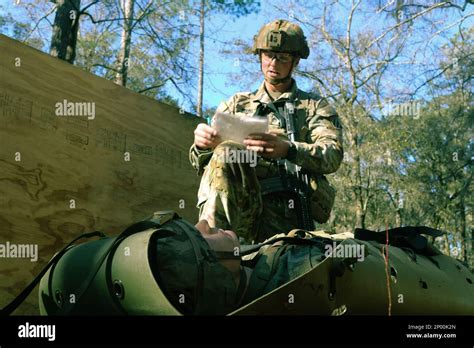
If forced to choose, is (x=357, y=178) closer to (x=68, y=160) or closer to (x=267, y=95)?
(x=267, y=95)

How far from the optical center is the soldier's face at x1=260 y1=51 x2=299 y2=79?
2.98m

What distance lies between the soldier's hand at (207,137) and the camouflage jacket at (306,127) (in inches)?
3.9

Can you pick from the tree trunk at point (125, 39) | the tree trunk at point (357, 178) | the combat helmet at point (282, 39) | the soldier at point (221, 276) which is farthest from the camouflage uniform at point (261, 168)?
the tree trunk at point (357, 178)

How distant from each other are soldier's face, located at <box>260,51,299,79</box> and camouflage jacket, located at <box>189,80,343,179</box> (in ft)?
0.34

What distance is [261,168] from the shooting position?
276 cm

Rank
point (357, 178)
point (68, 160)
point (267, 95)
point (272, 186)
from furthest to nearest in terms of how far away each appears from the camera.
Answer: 1. point (357, 178)
2. point (68, 160)
3. point (267, 95)
4. point (272, 186)

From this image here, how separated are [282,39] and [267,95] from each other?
0.32 meters

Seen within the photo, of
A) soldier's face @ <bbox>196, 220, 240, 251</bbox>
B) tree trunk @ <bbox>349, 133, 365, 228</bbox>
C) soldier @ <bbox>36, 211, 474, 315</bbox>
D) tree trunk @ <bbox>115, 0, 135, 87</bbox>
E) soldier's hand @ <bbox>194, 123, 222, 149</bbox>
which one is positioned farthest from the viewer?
tree trunk @ <bbox>349, 133, 365, 228</bbox>

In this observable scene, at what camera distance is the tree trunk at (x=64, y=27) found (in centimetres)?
672

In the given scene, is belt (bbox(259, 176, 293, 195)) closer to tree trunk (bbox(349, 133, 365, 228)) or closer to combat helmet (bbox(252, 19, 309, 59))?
combat helmet (bbox(252, 19, 309, 59))

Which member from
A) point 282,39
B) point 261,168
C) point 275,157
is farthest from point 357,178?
point 275,157

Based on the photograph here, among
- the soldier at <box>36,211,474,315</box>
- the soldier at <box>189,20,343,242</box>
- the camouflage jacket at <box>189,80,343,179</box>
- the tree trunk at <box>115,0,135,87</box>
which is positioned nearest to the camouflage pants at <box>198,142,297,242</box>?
the soldier at <box>189,20,343,242</box>

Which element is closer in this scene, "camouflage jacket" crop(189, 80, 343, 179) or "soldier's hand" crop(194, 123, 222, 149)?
"soldier's hand" crop(194, 123, 222, 149)

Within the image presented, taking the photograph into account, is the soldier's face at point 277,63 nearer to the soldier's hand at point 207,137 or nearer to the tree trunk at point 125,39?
the soldier's hand at point 207,137
